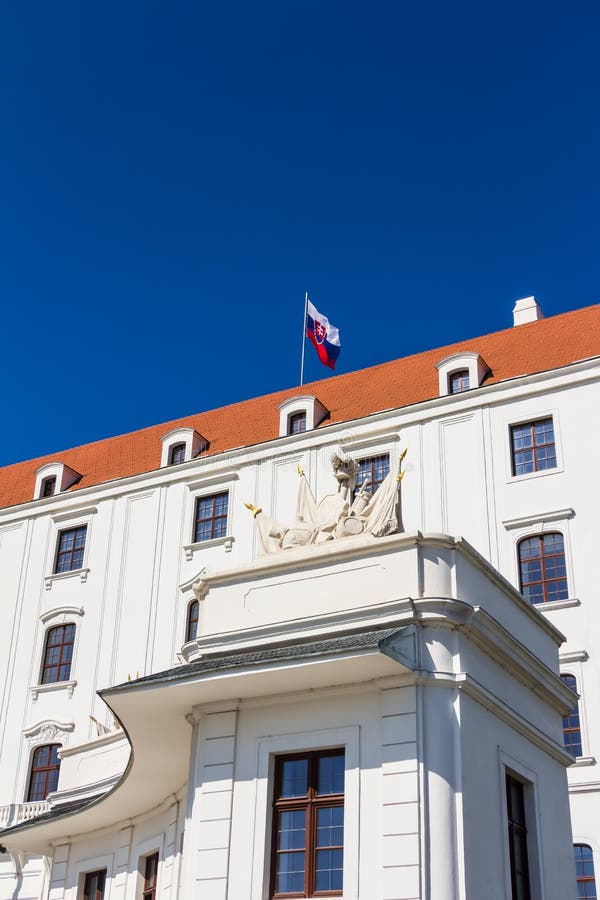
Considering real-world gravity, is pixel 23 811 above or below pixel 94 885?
above

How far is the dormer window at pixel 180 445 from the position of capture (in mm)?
39094

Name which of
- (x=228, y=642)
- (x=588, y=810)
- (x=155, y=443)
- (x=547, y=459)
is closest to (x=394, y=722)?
(x=228, y=642)

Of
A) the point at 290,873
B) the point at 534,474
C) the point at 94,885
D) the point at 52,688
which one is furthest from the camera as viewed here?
the point at 52,688

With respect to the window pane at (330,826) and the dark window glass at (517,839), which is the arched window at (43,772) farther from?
the window pane at (330,826)

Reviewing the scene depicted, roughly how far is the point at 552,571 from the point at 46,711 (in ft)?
56.1

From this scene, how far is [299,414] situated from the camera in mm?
37781

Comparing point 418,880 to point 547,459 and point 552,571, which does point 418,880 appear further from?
point 547,459

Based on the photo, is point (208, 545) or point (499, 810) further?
point (208, 545)

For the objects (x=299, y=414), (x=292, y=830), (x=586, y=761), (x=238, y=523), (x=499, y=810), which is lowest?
(x=292, y=830)

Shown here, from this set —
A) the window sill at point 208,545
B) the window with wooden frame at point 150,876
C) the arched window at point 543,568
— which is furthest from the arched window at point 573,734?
the window sill at point 208,545

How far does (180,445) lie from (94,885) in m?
19.6

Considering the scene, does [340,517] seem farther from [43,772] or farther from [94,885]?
[43,772]

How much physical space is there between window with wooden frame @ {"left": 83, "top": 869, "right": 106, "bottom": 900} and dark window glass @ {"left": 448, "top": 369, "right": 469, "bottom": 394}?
59.6ft

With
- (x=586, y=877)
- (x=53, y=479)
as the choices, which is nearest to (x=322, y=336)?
(x=53, y=479)
